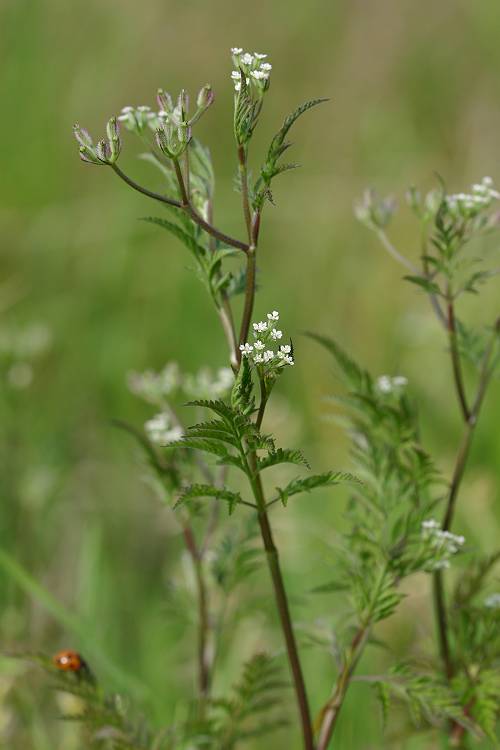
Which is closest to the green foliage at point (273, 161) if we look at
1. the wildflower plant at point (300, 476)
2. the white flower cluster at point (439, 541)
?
the wildflower plant at point (300, 476)

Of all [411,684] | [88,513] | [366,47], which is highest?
[366,47]

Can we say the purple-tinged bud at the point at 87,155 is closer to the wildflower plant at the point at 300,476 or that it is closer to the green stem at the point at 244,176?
the wildflower plant at the point at 300,476

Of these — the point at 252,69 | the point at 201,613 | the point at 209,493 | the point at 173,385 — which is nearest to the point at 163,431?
the point at 173,385

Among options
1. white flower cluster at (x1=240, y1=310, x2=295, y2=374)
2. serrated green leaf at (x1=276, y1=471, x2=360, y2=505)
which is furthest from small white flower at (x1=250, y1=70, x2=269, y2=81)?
serrated green leaf at (x1=276, y1=471, x2=360, y2=505)

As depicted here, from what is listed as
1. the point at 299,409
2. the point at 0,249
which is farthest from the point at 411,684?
the point at 0,249

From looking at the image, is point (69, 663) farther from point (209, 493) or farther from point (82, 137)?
point (82, 137)

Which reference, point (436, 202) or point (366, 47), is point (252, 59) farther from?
point (366, 47)

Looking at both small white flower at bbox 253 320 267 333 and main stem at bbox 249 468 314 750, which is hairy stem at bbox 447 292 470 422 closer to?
main stem at bbox 249 468 314 750

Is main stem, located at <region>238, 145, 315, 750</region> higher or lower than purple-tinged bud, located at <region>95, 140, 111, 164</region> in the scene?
lower
